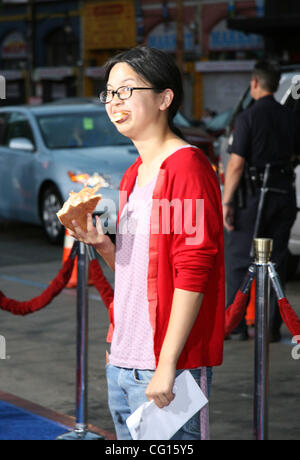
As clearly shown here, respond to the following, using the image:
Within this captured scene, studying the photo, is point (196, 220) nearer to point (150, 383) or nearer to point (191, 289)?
point (191, 289)

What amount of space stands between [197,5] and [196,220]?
1395 inches

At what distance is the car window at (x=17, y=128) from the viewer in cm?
1229

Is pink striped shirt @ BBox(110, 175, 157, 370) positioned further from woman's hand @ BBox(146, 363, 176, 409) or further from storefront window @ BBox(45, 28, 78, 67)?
storefront window @ BBox(45, 28, 78, 67)

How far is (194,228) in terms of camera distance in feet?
9.16

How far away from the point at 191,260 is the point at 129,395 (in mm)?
495

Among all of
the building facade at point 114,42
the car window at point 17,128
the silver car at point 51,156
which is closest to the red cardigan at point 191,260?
the silver car at point 51,156

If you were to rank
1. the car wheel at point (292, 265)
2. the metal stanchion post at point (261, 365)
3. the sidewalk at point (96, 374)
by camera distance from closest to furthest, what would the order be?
1. the metal stanchion post at point (261, 365)
2. the sidewalk at point (96, 374)
3. the car wheel at point (292, 265)

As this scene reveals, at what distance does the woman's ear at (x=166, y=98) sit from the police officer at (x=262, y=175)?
11.9 ft

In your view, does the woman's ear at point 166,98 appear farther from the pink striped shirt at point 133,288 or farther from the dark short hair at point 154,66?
the pink striped shirt at point 133,288

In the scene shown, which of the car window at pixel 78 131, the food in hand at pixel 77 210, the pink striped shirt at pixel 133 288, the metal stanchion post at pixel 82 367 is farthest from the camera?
the car window at pixel 78 131

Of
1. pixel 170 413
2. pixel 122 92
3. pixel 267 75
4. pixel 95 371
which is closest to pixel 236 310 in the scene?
pixel 170 413

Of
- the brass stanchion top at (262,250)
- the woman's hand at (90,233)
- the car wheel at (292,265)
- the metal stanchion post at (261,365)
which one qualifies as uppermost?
the woman's hand at (90,233)
